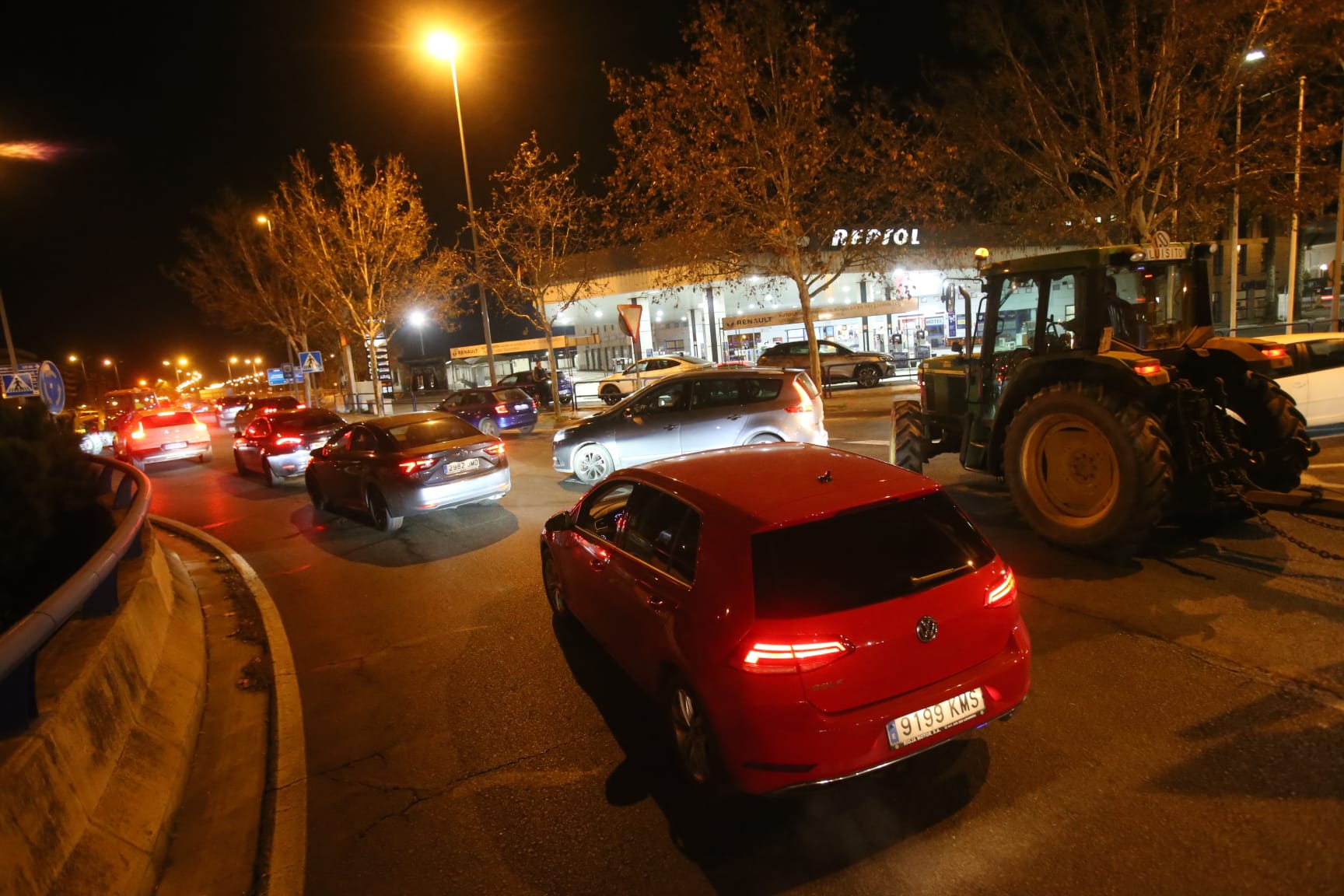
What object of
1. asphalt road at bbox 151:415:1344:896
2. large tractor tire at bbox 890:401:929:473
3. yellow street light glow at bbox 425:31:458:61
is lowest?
asphalt road at bbox 151:415:1344:896

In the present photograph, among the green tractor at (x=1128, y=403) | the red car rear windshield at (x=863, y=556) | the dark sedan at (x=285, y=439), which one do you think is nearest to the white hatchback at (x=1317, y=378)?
the green tractor at (x=1128, y=403)

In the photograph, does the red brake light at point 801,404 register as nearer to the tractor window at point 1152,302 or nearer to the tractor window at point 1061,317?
the tractor window at point 1061,317

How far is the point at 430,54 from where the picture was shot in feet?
67.1

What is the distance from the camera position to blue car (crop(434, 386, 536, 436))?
21.1 meters

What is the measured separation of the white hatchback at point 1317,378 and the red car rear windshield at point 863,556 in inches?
366

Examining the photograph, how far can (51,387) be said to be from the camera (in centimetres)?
1351

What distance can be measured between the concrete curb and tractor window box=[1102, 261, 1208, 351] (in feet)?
23.0

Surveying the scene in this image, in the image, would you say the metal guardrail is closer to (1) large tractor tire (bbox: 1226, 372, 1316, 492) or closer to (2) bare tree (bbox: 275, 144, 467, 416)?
(1) large tractor tire (bbox: 1226, 372, 1316, 492)

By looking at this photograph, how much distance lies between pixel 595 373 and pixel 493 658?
3531 centimetres

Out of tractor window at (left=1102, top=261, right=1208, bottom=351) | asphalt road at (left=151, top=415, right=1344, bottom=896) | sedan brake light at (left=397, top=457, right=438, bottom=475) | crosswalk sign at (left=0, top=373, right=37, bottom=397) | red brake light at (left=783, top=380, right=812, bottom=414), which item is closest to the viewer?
asphalt road at (left=151, top=415, right=1344, bottom=896)

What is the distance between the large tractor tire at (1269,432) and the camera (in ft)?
21.7

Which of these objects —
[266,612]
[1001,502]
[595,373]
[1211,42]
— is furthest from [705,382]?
[595,373]

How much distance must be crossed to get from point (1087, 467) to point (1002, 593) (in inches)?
148

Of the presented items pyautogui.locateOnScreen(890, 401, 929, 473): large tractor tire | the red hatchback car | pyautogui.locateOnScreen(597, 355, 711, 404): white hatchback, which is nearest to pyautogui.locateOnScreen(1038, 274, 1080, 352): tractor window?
pyautogui.locateOnScreen(890, 401, 929, 473): large tractor tire
